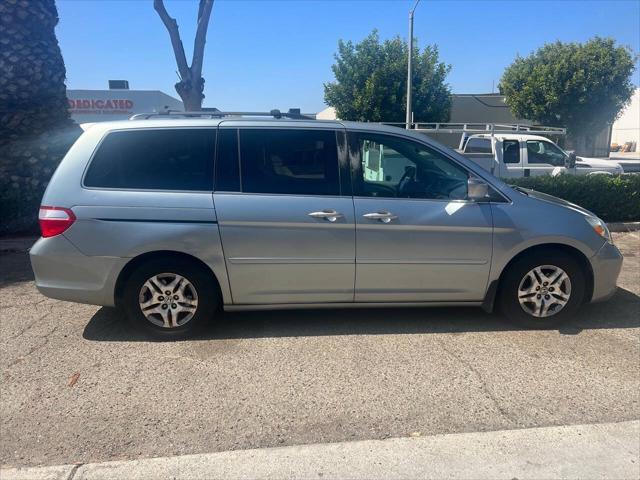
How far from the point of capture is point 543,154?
11180 millimetres

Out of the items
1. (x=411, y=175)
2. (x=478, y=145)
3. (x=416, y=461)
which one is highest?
(x=478, y=145)

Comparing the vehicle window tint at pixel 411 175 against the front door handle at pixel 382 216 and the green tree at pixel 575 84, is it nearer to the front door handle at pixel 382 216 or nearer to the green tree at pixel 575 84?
the front door handle at pixel 382 216

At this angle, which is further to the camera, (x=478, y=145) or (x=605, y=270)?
(x=478, y=145)

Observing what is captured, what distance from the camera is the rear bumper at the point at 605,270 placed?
14.0 feet

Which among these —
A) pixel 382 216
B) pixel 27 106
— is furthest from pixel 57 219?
pixel 27 106

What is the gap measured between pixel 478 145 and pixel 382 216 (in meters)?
8.80

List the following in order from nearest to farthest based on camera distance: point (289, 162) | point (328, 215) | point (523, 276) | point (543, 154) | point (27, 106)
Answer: point (328, 215) < point (289, 162) < point (523, 276) < point (27, 106) < point (543, 154)

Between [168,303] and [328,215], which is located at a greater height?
[328,215]

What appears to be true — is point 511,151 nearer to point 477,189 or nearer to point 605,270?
point 605,270

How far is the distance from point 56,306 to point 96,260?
1.46 meters

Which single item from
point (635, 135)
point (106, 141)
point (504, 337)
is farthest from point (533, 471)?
point (635, 135)

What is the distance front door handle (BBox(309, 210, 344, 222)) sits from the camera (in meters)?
3.94

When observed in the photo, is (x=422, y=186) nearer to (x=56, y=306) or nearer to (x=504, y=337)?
(x=504, y=337)

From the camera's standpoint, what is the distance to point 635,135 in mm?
46500
